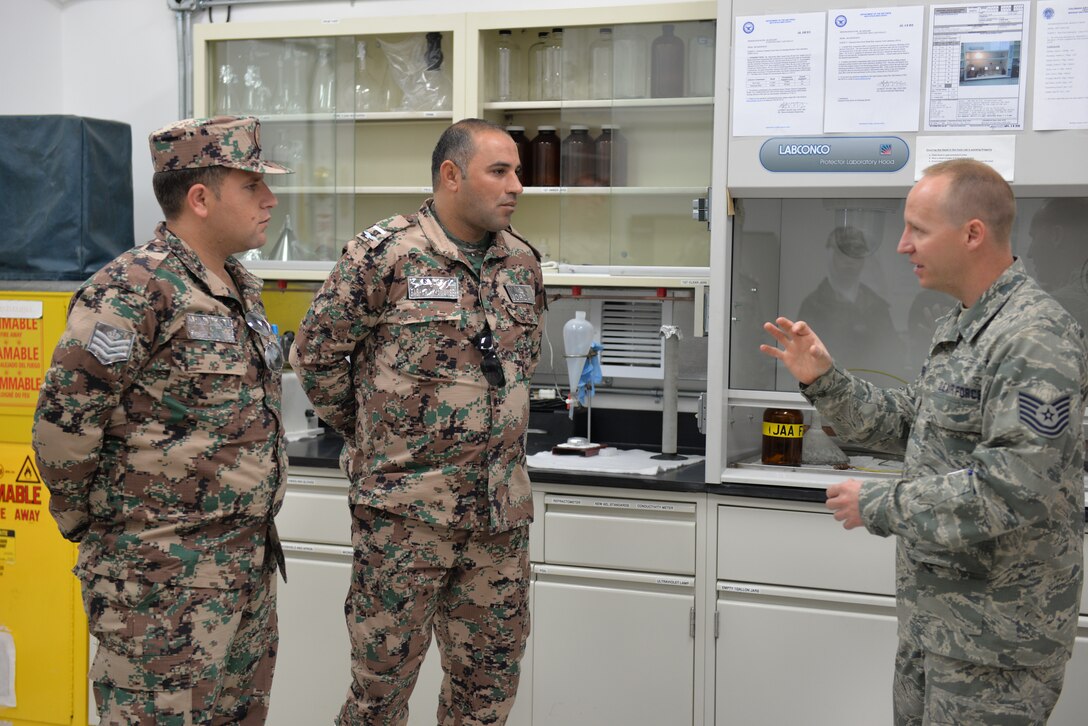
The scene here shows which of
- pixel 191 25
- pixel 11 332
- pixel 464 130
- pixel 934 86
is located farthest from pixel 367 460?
pixel 191 25

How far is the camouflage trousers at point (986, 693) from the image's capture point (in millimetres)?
1842

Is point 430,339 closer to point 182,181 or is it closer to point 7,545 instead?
point 182,181

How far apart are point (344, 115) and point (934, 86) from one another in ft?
6.15

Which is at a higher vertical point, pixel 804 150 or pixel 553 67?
pixel 553 67

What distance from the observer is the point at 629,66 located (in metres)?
3.25

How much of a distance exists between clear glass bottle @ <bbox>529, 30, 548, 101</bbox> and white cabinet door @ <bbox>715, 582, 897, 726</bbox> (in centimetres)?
163

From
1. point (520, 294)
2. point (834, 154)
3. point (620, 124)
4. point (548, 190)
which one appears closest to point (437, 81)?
point (548, 190)

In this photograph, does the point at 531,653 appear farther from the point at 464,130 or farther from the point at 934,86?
the point at 934,86

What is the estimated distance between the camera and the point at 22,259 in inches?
130

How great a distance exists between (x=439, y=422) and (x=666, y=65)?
1.44 metres

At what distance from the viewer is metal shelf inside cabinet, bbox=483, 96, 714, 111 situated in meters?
3.21

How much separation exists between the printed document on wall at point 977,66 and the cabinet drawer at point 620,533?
122 cm

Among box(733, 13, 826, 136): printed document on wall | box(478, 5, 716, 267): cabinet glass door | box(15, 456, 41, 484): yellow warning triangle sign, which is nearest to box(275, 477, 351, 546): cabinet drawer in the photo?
box(15, 456, 41, 484): yellow warning triangle sign

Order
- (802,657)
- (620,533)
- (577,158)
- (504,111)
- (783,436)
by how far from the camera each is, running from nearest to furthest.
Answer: (802,657)
(620,533)
(783,436)
(577,158)
(504,111)
